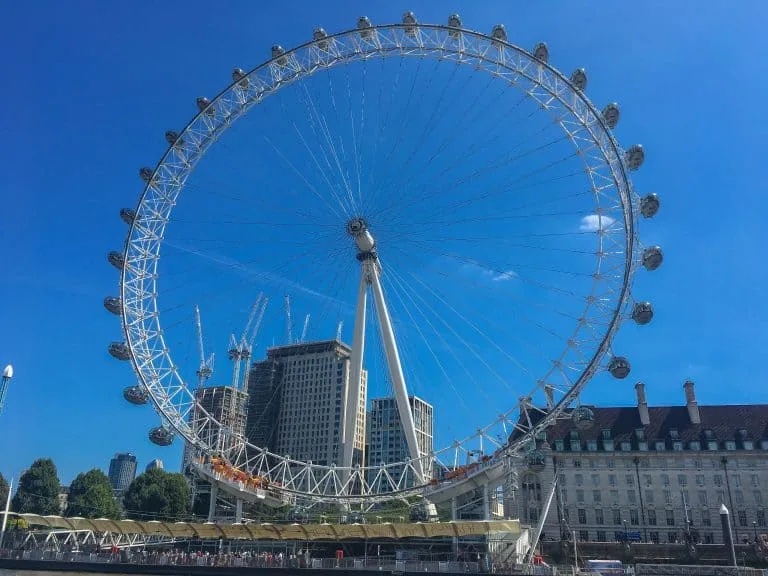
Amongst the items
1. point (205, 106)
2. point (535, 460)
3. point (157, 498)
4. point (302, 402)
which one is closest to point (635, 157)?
point (535, 460)

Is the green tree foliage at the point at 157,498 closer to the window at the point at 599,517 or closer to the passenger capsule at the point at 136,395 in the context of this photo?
the passenger capsule at the point at 136,395

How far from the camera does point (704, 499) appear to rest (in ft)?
263

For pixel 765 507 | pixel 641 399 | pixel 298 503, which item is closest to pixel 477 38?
pixel 298 503

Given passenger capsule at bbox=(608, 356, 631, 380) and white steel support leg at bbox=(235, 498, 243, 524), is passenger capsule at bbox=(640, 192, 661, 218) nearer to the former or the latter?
passenger capsule at bbox=(608, 356, 631, 380)

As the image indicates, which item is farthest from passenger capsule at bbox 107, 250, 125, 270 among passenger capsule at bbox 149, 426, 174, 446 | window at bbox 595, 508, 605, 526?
window at bbox 595, 508, 605, 526

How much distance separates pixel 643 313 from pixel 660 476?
37606 mm

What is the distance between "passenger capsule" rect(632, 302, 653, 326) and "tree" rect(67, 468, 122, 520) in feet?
260

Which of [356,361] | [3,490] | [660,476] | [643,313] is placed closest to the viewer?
[643,313]

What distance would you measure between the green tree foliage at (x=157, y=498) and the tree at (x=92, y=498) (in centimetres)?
286

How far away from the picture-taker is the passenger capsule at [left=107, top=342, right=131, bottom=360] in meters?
66.1

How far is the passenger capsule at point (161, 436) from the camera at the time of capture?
6506 cm

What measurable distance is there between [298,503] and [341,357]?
125562 millimetres

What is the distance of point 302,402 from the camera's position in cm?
18562

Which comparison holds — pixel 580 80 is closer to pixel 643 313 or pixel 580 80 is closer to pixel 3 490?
pixel 643 313
